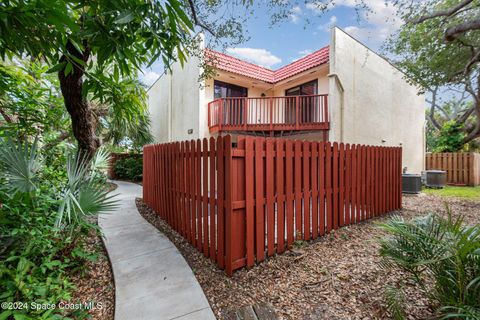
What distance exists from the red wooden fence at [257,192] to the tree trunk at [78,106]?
53.9 inches

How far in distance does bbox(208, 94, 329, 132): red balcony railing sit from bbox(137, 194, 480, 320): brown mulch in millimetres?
6097

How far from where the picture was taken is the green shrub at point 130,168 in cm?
1234

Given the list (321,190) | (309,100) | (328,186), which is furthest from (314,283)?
(309,100)

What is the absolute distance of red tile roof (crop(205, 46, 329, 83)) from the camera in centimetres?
977

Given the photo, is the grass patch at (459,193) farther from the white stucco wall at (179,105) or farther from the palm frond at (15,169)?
the palm frond at (15,169)

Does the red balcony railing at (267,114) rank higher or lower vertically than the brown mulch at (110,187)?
higher

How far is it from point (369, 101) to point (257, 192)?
9.09 m

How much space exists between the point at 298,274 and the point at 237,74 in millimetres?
9292

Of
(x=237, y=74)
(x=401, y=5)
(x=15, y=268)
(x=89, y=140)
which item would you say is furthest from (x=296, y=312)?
(x=237, y=74)

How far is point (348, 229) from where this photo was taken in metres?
4.41

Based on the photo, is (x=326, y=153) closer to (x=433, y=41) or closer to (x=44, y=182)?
(x=44, y=182)

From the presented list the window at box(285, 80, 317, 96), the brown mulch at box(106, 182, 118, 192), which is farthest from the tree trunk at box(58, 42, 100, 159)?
the window at box(285, 80, 317, 96)

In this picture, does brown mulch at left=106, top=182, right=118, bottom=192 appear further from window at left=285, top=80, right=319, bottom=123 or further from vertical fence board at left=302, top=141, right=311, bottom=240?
window at left=285, top=80, right=319, bottom=123

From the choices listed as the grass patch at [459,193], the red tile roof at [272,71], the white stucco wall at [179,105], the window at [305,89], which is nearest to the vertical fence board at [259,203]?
the white stucco wall at [179,105]
